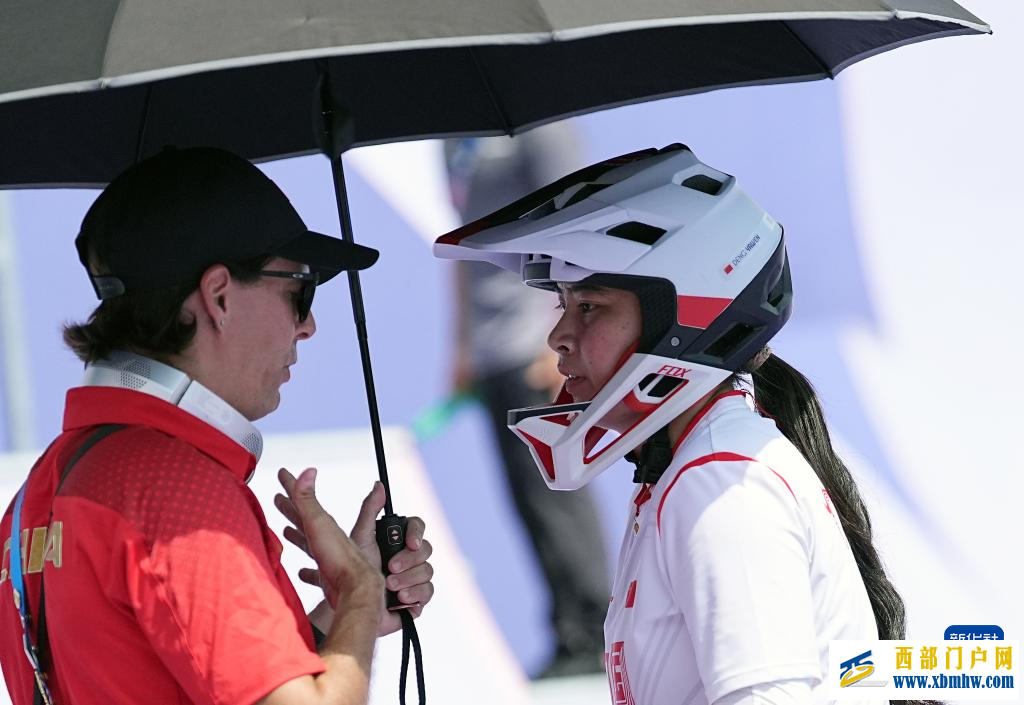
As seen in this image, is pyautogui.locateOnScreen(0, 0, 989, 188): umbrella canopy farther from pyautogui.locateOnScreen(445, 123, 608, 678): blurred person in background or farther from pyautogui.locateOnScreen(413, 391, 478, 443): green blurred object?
pyautogui.locateOnScreen(413, 391, 478, 443): green blurred object

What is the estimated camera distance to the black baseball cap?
70.4 inches

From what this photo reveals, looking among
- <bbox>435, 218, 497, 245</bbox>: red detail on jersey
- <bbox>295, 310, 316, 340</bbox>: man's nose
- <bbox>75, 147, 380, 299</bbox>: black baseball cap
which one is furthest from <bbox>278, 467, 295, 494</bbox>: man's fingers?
<bbox>435, 218, 497, 245</bbox>: red detail on jersey

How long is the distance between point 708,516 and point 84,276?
3.19m

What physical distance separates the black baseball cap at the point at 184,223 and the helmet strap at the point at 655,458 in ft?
2.22

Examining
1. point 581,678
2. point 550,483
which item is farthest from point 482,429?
point 550,483

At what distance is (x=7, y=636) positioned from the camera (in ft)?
5.98

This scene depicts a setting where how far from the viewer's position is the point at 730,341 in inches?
84.8

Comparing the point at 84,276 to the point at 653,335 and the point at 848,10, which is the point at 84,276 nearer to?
the point at 653,335

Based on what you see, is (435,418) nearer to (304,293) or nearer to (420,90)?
(420,90)

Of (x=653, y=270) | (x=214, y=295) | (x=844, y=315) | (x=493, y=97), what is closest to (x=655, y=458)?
(x=653, y=270)

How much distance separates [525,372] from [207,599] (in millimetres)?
3037

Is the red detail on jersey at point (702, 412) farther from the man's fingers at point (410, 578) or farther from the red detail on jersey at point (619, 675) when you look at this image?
the man's fingers at point (410, 578)

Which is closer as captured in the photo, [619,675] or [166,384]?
[166,384]

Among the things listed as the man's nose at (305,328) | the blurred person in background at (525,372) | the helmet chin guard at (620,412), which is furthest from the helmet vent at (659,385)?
the blurred person in background at (525,372)
